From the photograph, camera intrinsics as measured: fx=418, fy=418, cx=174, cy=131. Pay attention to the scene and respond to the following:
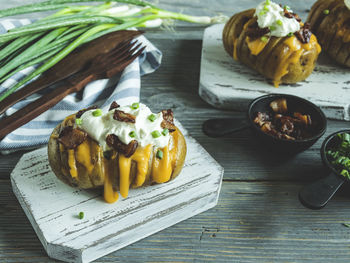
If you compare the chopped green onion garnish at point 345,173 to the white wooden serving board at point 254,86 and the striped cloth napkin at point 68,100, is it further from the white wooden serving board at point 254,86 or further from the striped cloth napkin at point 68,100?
the striped cloth napkin at point 68,100

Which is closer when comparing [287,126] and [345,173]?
[345,173]

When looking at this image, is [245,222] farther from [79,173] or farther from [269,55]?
[269,55]

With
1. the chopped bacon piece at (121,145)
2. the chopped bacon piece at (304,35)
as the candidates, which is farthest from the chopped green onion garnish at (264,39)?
the chopped bacon piece at (121,145)

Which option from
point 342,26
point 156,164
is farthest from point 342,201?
point 342,26

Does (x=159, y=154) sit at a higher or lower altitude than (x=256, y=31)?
lower

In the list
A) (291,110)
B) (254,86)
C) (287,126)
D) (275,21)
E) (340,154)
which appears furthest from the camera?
(254,86)

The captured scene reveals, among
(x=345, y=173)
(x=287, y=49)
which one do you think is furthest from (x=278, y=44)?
(x=345, y=173)

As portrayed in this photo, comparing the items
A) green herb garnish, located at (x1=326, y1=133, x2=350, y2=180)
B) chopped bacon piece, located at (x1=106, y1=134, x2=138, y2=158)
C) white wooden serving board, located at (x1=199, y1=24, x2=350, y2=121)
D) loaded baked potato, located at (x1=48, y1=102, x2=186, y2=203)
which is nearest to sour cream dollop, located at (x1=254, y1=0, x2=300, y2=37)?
white wooden serving board, located at (x1=199, y1=24, x2=350, y2=121)
